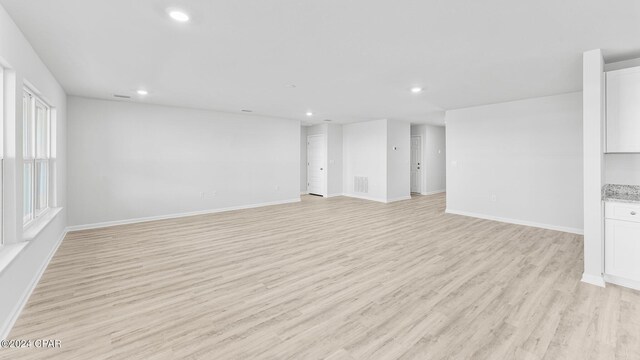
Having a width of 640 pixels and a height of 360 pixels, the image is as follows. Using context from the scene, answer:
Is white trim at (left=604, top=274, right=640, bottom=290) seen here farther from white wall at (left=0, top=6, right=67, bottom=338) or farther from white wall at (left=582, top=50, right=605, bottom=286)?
white wall at (left=0, top=6, right=67, bottom=338)

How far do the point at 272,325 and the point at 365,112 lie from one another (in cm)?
573

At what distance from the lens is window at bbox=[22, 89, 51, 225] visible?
3154 millimetres

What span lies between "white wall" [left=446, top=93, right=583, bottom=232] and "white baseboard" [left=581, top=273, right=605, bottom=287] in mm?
2401

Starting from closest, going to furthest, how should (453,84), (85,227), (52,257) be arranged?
(52,257) → (453,84) → (85,227)

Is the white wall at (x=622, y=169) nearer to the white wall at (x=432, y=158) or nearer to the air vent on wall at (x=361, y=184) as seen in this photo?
the air vent on wall at (x=361, y=184)

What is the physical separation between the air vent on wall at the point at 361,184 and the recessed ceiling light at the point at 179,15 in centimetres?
706

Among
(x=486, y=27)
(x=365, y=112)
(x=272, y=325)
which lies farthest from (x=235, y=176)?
(x=486, y=27)

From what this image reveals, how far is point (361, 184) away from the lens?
9.02 metres

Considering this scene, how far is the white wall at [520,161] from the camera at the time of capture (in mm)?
4914

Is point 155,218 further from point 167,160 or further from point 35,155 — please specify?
point 35,155

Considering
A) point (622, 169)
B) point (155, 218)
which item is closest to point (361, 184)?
point (155, 218)

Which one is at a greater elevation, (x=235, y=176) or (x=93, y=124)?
(x=93, y=124)

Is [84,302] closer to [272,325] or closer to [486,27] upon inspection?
[272,325]

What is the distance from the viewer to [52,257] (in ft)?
Result: 12.2
